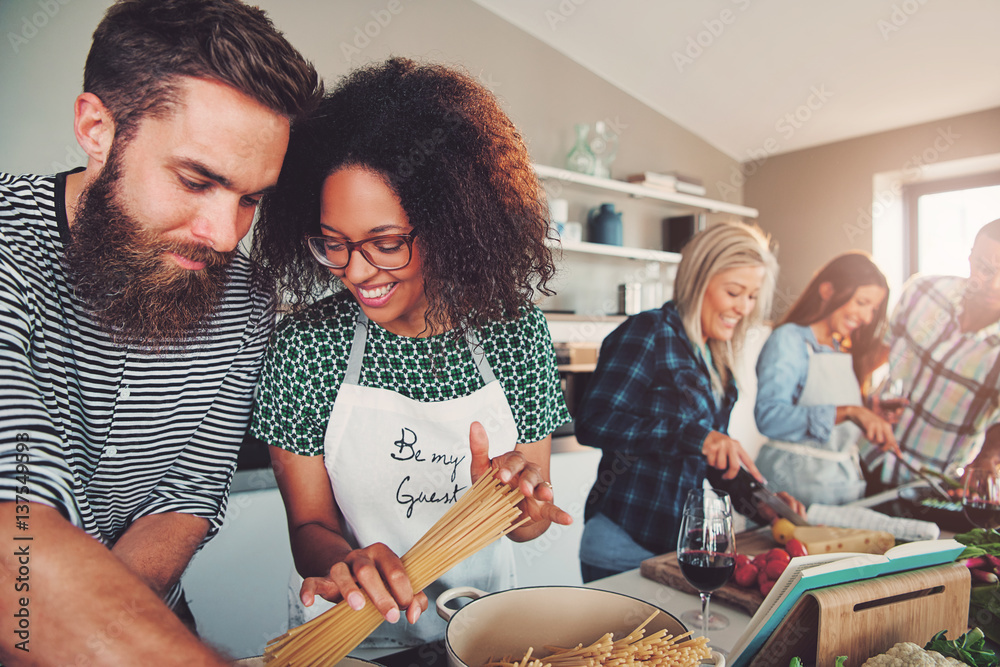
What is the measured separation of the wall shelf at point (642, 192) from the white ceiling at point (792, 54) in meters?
0.57

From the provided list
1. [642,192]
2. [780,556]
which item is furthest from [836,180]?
[780,556]

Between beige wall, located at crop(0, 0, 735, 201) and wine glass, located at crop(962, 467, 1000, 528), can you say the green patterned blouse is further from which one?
wine glass, located at crop(962, 467, 1000, 528)

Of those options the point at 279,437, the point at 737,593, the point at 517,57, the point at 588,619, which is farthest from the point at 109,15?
the point at 517,57

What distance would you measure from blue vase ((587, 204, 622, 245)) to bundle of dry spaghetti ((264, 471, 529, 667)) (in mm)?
3001

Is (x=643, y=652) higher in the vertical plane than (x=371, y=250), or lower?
lower

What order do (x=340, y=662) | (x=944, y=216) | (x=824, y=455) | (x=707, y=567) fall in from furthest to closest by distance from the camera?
(x=944, y=216)
(x=824, y=455)
(x=707, y=567)
(x=340, y=662)

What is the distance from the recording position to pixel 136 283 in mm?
922

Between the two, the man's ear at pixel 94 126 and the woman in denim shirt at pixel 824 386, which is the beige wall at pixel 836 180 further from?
the man's ear at pixel 94 126

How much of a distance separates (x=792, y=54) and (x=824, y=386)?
70.3 inches

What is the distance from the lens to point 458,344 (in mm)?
1327

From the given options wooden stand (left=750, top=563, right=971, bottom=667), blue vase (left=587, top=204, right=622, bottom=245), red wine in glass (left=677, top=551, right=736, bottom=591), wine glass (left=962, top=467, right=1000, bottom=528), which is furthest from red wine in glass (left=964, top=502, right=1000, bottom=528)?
blue vase (left=587, top=204, right=622, bottom=245)

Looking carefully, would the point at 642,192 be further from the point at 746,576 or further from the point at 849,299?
the point at 746,576

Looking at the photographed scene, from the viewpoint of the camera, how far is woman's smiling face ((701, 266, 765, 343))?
79.9 inches

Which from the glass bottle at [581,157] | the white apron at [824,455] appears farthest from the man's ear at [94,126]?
the glass bottle at [581,157]
